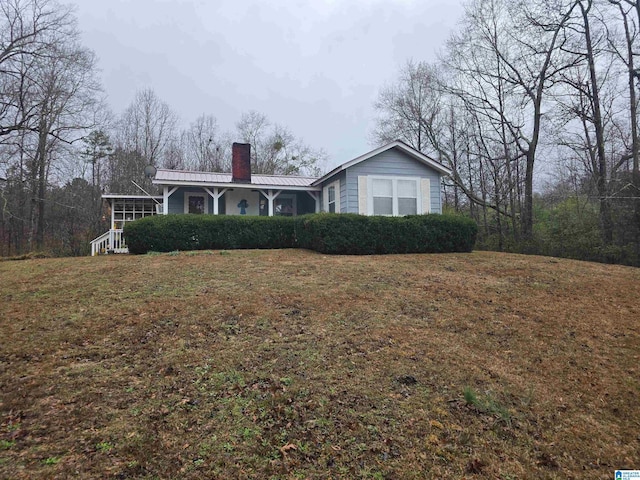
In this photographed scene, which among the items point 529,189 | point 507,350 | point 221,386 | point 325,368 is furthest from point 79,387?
point 529,189

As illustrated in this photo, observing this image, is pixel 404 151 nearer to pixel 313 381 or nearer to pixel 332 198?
pixel 332 198

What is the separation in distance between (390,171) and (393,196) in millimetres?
911

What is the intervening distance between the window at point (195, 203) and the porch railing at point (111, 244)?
8.78 feet

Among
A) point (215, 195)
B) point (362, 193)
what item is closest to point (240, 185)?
point (215, 195)

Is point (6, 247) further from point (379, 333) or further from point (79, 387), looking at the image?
point (379, 333)

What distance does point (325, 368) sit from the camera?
331 cm

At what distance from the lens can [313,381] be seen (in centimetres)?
309

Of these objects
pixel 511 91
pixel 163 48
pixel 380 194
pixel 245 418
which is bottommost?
pixel 245 418

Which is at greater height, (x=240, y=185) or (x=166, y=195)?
(x=240, y=185)

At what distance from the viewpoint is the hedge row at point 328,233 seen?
9.76 m

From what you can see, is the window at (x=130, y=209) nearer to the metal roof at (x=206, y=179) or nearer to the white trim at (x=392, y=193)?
the metal roof at (x=206, y=179)

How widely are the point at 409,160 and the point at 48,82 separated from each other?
663 inches

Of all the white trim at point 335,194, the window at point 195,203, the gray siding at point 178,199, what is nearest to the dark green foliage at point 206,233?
the white trim at point 335,194

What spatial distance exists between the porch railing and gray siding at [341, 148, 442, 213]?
8.71 m
